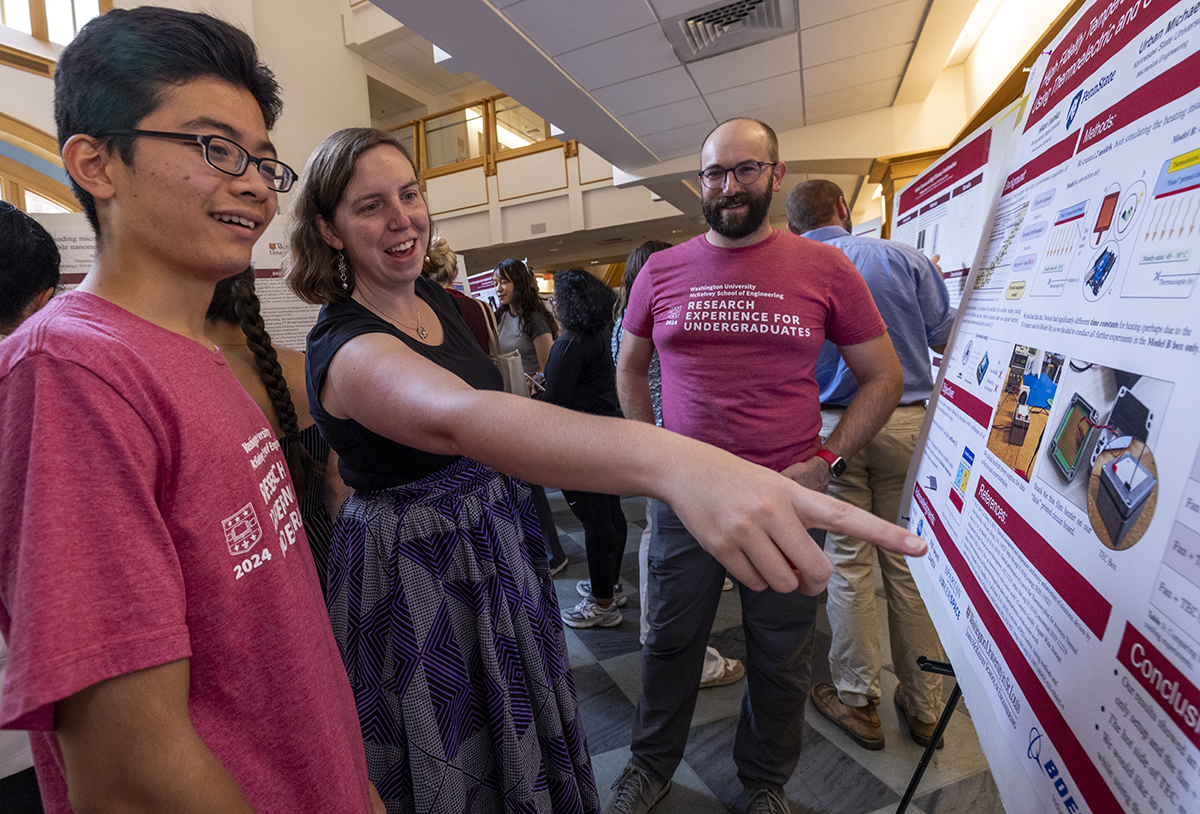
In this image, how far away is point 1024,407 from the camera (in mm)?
630

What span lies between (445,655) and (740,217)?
4.02ft

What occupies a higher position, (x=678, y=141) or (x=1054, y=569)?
(x=678, y=141)

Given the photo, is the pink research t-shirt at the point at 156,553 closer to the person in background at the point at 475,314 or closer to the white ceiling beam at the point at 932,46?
the person in background at the point at 475,314

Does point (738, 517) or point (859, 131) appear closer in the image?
point (738, 517)

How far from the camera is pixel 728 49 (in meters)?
3.72

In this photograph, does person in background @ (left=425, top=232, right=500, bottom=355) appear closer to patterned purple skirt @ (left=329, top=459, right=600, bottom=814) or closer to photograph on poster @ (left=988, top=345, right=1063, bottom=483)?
patterned purple skirt @ (left=329, top=459, right=600, bottom=814)

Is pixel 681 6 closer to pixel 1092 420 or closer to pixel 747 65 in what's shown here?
pixel 747 65

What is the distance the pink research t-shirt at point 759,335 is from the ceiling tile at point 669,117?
362 centimetres

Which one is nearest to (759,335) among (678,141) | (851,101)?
(851,101)

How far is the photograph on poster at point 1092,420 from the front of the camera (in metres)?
0.41

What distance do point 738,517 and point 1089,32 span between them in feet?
2.34

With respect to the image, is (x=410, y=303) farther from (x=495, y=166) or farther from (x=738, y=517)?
(x=495, y=166)

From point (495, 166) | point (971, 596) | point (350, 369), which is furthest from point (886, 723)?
point (495, 166)

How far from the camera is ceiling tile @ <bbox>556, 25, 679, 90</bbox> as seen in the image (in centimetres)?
355
